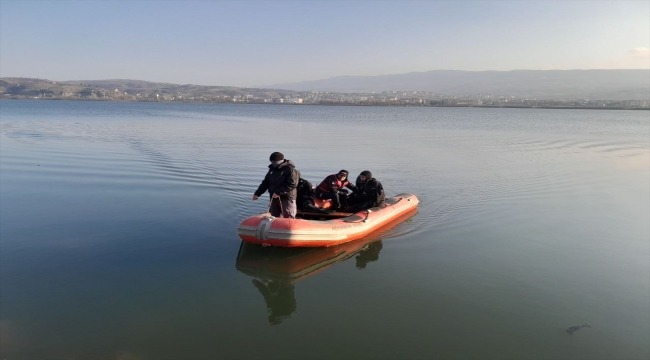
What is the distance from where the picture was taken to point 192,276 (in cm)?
716

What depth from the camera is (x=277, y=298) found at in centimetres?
672

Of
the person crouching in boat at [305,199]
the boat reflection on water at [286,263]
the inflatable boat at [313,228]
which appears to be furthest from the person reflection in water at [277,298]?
the person crouching in boat at [305,199]

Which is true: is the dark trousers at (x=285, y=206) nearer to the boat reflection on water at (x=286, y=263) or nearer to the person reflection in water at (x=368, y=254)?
the boat reflection on water at (x=286, y=263)

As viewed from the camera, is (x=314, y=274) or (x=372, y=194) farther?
(x=372, y=194)

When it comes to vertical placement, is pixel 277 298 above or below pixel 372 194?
below

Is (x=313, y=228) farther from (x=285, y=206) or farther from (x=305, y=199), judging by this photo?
(x=305, y=199)

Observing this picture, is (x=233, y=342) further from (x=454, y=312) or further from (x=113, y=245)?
(x=113, y=245)

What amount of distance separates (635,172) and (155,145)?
19507 mm

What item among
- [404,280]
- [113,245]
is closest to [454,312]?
[404,280]

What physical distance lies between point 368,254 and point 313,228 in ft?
3.72

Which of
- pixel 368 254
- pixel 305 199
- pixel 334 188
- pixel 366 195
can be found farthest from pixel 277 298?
pixel 366 195

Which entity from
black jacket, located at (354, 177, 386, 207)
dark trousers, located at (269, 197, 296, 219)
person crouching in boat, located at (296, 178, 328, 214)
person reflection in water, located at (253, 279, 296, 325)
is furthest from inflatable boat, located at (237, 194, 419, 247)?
person reflection in water, located at (253, 279, 296, 325)

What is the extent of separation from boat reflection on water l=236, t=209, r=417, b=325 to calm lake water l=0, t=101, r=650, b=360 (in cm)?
4

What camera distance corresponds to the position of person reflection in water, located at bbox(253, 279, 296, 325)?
6.23 m
